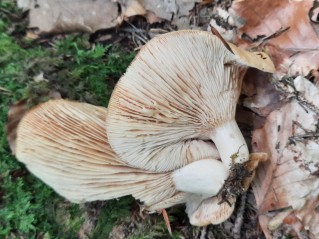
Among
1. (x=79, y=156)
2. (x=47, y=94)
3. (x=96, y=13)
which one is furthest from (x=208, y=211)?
(x=96, y=13)

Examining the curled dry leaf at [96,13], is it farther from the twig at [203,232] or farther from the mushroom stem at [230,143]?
the twig at [203,232]

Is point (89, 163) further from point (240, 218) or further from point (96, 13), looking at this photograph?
point (96, 13)

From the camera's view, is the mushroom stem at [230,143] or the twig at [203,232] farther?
the twig at [203,232]

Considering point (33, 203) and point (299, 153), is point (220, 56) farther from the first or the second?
point (33, 203)

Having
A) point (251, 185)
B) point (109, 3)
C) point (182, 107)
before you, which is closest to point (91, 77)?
point (109, 3)

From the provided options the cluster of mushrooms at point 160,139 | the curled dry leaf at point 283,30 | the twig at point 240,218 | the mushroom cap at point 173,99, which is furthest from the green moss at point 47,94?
the curled dry leaf at point 283,30
